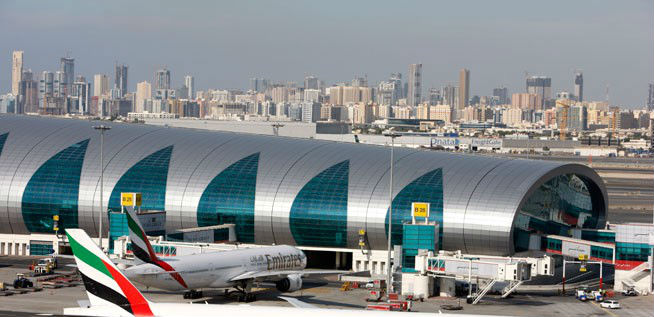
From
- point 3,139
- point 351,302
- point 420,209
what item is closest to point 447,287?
point 420,209

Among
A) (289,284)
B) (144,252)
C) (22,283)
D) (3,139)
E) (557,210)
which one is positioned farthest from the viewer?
(3,139)

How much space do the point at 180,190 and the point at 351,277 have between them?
24632 mm

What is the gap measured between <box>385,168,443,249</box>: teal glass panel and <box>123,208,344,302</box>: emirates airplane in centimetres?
1486

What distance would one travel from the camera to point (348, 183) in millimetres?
113188

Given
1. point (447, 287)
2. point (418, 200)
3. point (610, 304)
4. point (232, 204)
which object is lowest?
point (610, 304)

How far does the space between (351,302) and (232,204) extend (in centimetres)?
3104

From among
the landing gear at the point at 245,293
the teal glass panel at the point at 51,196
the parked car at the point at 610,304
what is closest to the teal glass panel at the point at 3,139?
the teal glass panel at the point at 51,196

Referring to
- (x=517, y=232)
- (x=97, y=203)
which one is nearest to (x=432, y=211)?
(x=517, y=232)

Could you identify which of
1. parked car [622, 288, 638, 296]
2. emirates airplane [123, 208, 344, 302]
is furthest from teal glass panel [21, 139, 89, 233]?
parked car [622, 288, 638, 296]

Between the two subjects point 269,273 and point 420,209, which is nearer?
point 269,273

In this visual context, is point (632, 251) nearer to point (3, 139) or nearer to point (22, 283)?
point (22, 283)

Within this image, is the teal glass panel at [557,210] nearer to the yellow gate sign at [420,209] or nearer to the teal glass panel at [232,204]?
the yellow gate sign at [420,209]

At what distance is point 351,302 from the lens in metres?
86.2

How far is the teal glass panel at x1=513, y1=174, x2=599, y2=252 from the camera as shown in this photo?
109m
